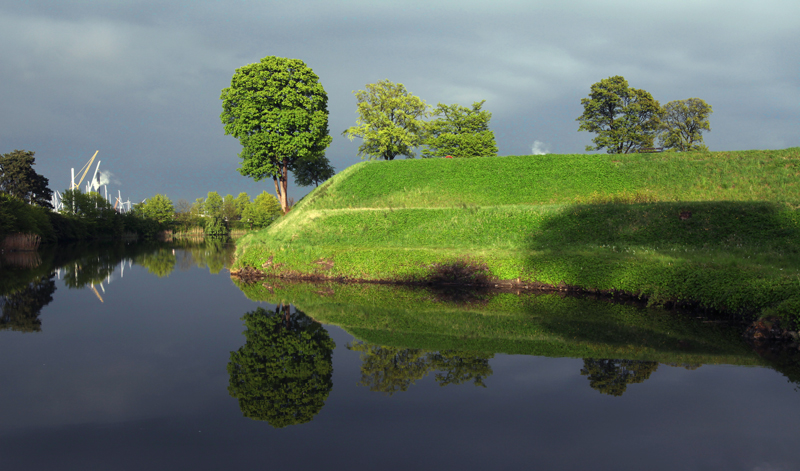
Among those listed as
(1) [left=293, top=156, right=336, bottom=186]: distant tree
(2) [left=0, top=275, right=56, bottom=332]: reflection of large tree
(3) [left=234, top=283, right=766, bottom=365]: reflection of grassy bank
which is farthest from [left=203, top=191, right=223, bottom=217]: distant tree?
(3) [left=234, top=283, right=766, bottom=365]: reflection of grassy bank

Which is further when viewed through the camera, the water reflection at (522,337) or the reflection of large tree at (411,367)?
the water reflection at (522,337)

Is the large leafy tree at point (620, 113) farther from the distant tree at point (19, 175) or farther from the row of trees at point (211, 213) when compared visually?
the distant tree at point (19, 175)

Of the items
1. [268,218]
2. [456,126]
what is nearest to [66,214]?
[268,218]

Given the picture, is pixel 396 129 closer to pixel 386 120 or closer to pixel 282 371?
pixel 386 120

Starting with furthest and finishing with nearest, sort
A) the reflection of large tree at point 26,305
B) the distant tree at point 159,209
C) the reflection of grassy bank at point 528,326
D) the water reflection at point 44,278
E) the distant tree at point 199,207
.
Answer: the distant tree at point 199,207 → the distant tree at point 159,209 → the water reflection at point 44,278 → the reflection of large tree at point 26,305 → the reflection of grassy bank at point 528,326

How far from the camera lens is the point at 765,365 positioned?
34.3 feet

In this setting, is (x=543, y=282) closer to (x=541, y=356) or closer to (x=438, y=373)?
(x=541, y=356)

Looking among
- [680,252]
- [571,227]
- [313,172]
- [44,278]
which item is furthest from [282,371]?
[313,172]

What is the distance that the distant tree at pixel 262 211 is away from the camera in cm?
10181

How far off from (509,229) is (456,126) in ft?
133

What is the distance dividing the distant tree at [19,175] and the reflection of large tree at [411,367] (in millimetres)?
79959

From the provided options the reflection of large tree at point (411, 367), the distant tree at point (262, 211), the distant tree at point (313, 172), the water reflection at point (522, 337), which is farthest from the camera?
the distant tree at point (262, 211)

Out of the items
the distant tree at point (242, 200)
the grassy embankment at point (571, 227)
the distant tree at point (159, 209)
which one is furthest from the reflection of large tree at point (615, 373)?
the distant tree at point (242, 200)

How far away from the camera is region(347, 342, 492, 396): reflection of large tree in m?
9.80
